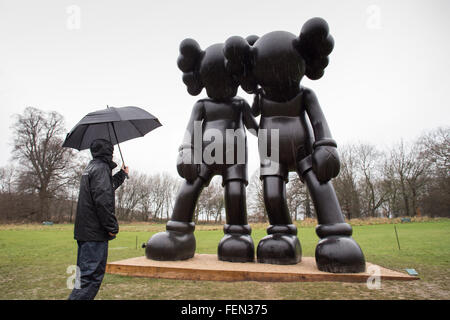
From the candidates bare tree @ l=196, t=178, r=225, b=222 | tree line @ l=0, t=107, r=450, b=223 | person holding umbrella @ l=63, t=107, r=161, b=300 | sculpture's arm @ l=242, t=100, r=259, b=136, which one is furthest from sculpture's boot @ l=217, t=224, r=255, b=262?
bare tree @ l=196, t=178, r=225, b=222

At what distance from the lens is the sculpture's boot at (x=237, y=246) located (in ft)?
9.96

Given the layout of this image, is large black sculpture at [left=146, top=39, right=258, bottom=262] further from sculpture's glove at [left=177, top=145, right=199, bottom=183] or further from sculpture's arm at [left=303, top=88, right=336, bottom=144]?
sculpture's arm at [left=303, top=88, right=336, bottom=144]

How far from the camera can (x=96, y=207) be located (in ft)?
6.09

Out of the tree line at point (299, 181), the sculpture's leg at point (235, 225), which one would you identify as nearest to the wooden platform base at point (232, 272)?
the sculpture's leg at point (235, 225)

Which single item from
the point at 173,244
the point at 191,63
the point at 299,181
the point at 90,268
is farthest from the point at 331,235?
the point at 299,181

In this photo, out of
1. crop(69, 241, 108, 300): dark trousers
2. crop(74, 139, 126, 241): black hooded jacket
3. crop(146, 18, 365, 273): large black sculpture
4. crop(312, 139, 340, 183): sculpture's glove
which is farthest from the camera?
crop(146, 18, 365, 273): large black sculpture

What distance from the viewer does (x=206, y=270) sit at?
260 cm

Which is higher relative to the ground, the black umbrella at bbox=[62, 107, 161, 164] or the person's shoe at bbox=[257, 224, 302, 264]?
the black umbrella at bbox=[62, 107, 161, 164]

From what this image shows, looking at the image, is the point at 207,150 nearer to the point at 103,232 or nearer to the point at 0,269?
the point at 103,232

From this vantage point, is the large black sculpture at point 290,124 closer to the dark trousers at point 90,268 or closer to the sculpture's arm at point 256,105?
the sculpture's arm at point 256,105

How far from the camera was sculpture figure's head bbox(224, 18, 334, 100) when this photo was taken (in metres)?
3.03

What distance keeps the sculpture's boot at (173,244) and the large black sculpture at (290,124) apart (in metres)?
0.86
